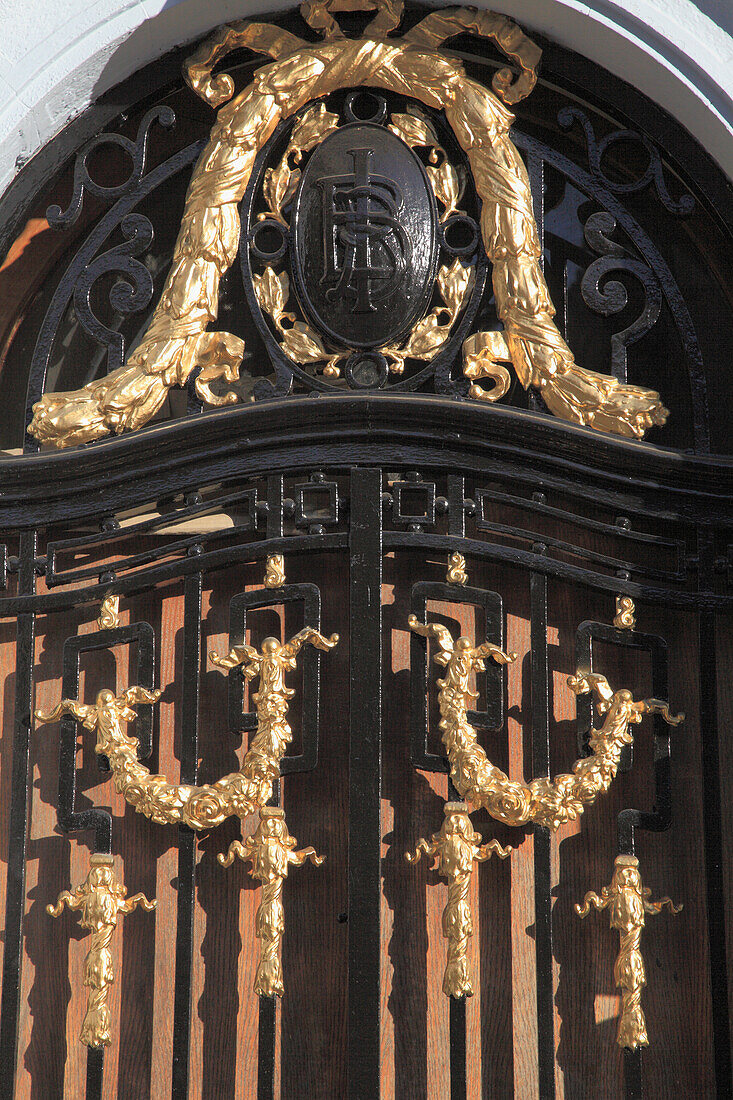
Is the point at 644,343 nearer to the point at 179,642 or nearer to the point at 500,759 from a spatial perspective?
the point at 500,759

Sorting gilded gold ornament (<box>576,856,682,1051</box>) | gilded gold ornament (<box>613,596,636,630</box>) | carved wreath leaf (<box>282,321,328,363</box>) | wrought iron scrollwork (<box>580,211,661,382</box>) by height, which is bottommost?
gilded gold ornament (<box>576,856,682,1051</box>)

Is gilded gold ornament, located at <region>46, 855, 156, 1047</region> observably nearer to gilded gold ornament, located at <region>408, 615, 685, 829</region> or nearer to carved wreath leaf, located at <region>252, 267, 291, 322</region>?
gilded gold ornament, located at <region>408, 615, 685, 829</region>

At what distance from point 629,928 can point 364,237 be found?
60.9 inches

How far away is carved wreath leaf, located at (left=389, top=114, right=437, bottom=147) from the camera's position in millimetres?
2551

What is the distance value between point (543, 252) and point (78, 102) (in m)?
1.09

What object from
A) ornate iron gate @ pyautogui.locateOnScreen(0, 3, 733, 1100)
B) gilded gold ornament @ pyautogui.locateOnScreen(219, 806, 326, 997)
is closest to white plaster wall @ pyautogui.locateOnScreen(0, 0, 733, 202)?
ornate iron gate @ pyautogui.locateOnScreen(0, 3, 733, 1100)

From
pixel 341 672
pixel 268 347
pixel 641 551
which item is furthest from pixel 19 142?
pixel 641 551

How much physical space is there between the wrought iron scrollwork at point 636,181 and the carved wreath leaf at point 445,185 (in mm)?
271

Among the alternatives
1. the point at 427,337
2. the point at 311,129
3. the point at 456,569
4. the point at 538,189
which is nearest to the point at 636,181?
the point at 538,189

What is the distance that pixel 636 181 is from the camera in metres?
2.56

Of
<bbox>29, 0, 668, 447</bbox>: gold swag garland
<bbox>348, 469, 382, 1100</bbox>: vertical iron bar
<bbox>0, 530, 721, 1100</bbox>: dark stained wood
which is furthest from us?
<bbox>29, 0, 668, 447</bbox>: gold swag garland

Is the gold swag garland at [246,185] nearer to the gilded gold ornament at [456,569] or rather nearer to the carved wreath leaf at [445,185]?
the carved wreath leaf at [445,185]

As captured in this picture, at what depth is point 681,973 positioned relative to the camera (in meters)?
2.39

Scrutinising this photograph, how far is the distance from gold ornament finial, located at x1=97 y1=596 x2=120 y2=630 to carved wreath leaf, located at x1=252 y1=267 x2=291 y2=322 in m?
0.71
